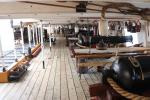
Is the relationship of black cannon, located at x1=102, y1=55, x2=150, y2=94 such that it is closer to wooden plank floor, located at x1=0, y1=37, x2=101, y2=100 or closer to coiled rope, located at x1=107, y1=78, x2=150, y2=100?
coiled rope, located at x1=107, y1=78, x2=150, y2=100

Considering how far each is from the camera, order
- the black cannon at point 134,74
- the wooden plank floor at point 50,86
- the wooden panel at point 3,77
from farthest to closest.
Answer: the wooden panel at point 3,77
the wooden plank floor at point 50,86
the black cannon at point 134,74

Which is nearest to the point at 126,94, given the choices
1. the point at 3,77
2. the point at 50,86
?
the point at 50,86

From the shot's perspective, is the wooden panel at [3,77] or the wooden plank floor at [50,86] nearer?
the wooden plank floor at [50,86]

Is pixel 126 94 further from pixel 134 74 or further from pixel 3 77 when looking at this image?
pixel 3 77

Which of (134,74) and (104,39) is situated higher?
(104,39)

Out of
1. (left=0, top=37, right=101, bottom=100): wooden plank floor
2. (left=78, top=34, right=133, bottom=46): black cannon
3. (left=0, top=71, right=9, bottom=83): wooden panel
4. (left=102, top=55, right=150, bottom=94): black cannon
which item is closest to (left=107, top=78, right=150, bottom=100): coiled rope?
(left=102, top=55, right=150, bottom=94): black cannon

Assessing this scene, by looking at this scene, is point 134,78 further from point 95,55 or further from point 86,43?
point 95,55

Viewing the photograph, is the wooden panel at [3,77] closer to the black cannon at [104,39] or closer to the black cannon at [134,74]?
the black cannon at [104,39]

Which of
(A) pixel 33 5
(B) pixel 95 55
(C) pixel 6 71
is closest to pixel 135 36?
(B) pixel 95 55

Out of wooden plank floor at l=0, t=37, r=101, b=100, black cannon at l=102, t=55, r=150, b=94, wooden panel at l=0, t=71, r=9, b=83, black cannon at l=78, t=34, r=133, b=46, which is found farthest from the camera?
wooden panel at l=0, t=71, r=9, b=83

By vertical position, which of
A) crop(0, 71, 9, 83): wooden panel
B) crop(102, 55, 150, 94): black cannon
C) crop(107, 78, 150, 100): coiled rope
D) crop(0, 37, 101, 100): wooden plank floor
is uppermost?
crop(102, 55, 150, 94): black cannon

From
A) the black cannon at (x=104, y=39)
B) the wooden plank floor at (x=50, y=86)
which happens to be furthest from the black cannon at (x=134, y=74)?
the wooden plank floor at (x=50, y=86)

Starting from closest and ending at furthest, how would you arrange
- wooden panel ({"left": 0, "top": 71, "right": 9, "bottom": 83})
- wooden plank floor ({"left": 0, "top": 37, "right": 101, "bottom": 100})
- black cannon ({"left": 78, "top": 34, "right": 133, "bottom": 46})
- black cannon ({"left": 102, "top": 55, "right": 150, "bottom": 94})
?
1. black cannon ({"left": 102, "top": 55, "right": 150, "bottom": 94})
2. black cannon ({"left": 78, "top": 34, "right": 133, "bottom": 46})
3. wooden plank floor ({"left": 0, "top": 37, "right": 101, "bottom": 100})
4. wooden panel ({"left": 0, "top": 71, "right": 9, "bottom": 83})

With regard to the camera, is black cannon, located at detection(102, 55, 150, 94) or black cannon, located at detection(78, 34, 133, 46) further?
black cannon, located at detection(78, 34, 133, 46)
